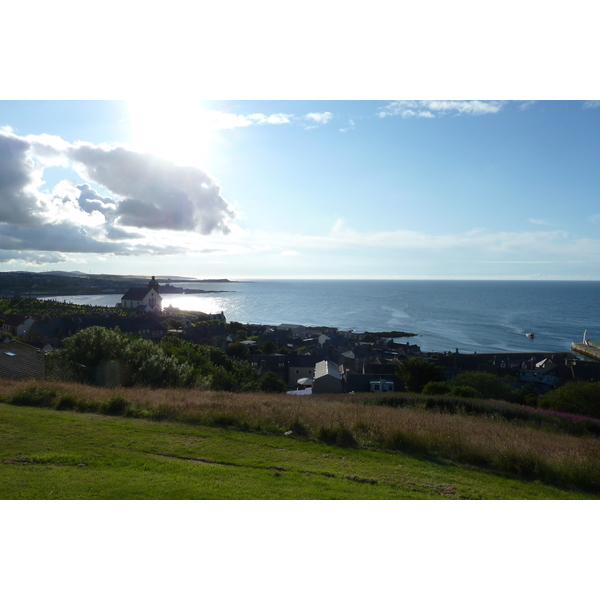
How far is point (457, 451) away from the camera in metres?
8.09

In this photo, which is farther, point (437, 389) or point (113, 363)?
point (437, 389)

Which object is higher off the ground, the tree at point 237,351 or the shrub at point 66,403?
the shrub at point 66,403

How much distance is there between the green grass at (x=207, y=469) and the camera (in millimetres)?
5445

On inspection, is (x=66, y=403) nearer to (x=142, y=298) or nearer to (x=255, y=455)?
(x=255, y=455)

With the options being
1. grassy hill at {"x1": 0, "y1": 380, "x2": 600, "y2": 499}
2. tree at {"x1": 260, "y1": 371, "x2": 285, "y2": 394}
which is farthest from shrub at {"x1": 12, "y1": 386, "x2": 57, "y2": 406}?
tree at {"x1": 260, "y1": 371, "x2": 285, "y2": 394}

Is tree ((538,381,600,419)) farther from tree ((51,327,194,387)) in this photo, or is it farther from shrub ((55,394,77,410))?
shrub ((55,394,77,410))

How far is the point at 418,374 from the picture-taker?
30.1m

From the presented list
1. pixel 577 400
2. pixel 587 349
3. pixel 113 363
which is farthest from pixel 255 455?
pixel 587 349

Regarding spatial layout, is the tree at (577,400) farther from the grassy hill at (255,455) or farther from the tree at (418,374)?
the grassy hill at (255,455)

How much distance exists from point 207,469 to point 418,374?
85.7ft

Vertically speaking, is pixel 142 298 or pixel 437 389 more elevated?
pixel 142 298

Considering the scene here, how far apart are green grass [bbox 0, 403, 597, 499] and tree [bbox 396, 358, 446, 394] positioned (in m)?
22.5

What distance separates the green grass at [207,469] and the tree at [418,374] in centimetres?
2251

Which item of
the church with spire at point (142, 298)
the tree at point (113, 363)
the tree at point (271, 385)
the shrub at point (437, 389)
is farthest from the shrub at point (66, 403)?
the church with spire at point (142, 298)
